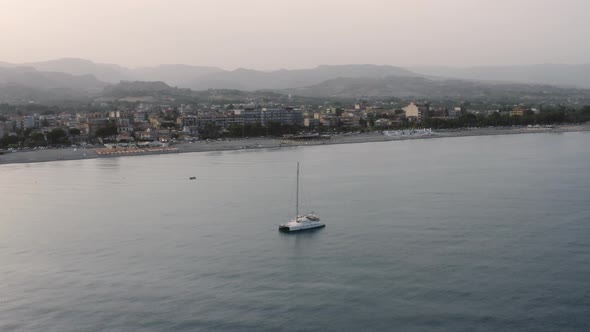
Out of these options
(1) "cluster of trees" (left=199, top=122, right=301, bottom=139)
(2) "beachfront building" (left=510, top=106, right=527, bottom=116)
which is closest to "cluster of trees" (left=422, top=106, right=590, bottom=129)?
(2) "beachfront building" (left=510, top=106, right=527, bottom=116)

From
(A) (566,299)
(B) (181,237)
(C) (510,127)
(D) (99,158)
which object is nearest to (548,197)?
(A) (566,299)

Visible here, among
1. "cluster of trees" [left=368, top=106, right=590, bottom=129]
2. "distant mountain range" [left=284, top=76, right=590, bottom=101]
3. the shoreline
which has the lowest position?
the shoreline

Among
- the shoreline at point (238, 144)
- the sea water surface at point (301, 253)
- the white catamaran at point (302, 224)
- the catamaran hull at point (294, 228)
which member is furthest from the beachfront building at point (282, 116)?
the catamaran hull at point (294, 228)

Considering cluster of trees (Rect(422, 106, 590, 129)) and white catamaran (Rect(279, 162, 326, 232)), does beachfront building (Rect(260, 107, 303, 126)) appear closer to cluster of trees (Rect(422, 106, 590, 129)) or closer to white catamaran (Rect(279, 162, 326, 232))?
cluster of trees (Rect(422, 106, 590, 129))

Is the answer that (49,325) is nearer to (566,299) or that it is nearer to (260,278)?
(260,278)

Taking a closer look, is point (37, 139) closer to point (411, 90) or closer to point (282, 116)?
point (282, 116)

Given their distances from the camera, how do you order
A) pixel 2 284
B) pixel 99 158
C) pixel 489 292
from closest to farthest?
1. pixel 489 292
2. pixel 2 284
3. pixel 99 158
